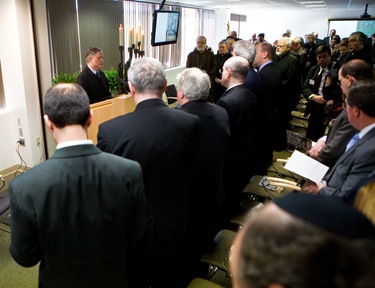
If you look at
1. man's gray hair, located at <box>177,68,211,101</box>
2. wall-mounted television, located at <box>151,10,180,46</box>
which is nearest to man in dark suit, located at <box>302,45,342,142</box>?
man's gray hair, located at <box>177,68,211,101</box>

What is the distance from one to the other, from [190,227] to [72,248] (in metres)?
1.09

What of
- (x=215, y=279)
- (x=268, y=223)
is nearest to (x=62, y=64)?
(x=215, y=279)

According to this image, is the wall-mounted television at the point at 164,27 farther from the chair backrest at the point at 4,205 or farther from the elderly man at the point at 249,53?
the chair backrest at the point at 4,205

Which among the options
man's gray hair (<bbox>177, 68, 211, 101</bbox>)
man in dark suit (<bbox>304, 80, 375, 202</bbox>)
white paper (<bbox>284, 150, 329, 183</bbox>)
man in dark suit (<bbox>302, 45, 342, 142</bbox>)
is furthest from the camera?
man in dark suit (<bbox>302, 45, 342, 142</bbox>)

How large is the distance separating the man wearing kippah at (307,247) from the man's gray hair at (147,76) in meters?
1.19

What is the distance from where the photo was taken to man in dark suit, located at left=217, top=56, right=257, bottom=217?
243 centimetres

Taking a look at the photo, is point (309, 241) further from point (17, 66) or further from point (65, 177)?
point (17, 66)

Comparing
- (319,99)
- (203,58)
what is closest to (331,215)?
(319,99)

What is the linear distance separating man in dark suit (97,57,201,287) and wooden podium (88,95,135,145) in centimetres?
146

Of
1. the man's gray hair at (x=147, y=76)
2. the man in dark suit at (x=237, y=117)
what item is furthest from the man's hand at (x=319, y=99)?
the man's gray hair at (x=147, y=76)

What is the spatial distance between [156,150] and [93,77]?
2681 mm

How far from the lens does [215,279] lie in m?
2.40

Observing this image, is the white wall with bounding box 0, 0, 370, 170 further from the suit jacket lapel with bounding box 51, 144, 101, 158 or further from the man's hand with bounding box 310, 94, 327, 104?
the man's hand with bounding box 310, 94, 327, 104

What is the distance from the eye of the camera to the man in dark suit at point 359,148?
5.57 feet
